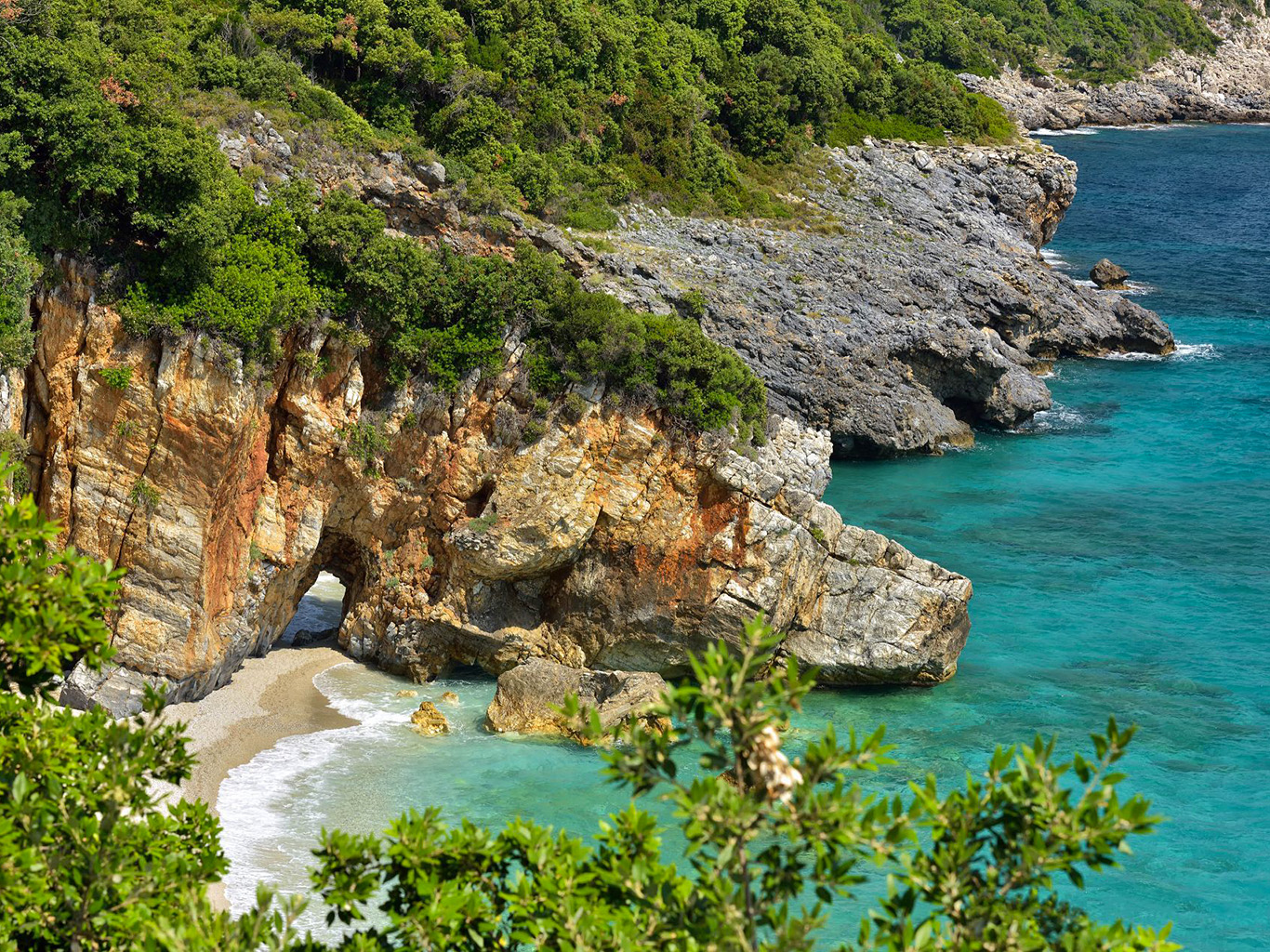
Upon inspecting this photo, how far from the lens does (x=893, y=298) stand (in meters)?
53.2

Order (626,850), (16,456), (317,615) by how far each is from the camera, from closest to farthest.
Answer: (626,850) < (16,456) < (317,615)

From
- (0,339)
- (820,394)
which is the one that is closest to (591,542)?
(0,339)

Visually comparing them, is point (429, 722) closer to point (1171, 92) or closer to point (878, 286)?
point (878, 286)

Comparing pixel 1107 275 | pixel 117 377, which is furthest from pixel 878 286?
pixel 117 377

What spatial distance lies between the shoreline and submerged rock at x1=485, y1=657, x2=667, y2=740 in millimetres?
3833

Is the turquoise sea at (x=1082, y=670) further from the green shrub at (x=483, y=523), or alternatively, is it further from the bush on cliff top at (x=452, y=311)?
the bush on cliff top at (x=452, y=311)

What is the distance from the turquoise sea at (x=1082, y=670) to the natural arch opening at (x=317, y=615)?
2.40 m

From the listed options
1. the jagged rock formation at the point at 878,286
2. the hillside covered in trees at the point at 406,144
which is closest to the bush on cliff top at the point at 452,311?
the hillside covered in trees at the point at 406,144

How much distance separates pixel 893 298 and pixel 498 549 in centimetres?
2714

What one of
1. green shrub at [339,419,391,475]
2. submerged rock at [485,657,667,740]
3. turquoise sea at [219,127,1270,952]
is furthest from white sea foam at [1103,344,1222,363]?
green shrub at [339,419,391,475]

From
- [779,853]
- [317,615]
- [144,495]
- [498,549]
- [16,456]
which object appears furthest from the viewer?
[317,615]

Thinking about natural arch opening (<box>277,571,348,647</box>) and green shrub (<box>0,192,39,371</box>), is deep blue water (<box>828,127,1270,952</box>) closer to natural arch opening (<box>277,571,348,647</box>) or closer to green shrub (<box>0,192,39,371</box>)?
natural arch opening (<box>277,571,348,647</box>)

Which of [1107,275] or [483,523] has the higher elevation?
[1107,275]

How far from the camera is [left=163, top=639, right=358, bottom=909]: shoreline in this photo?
28625 mm
